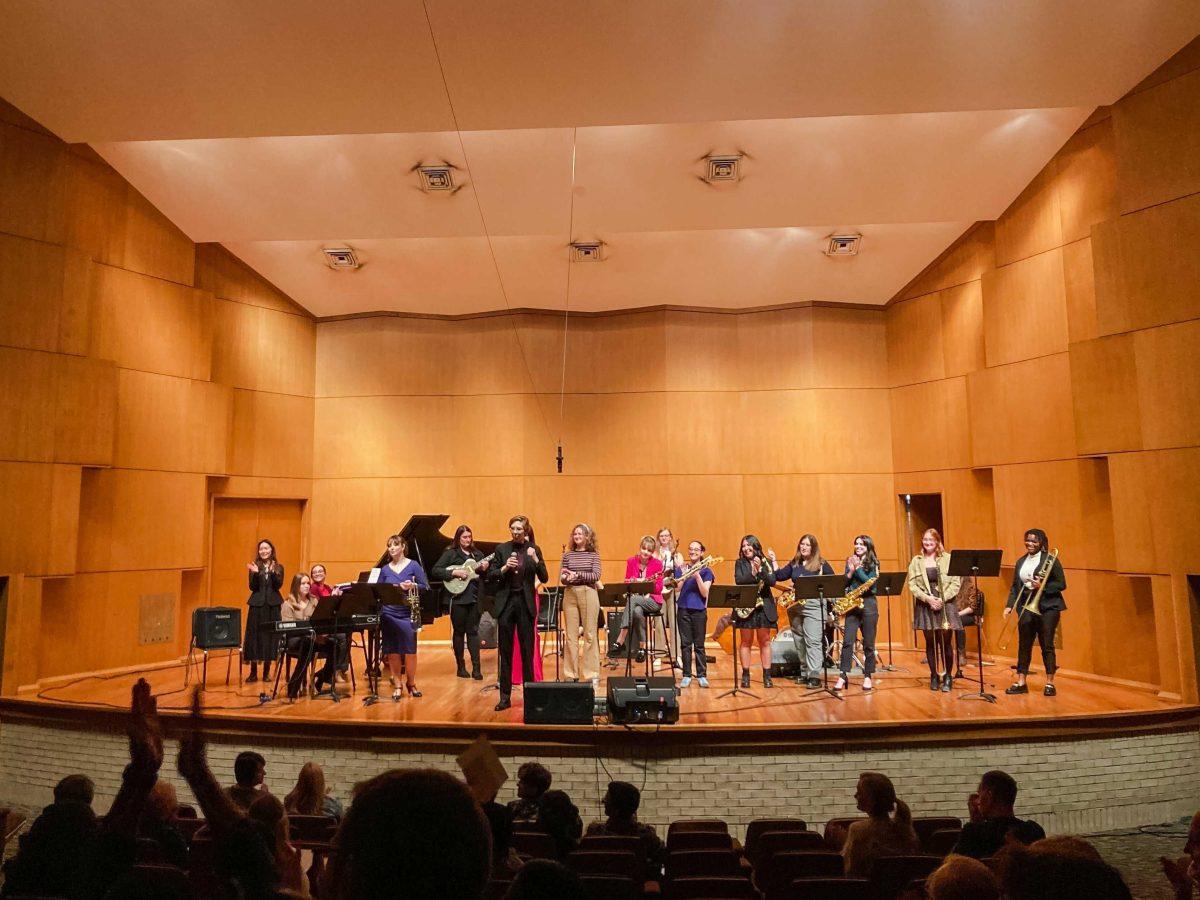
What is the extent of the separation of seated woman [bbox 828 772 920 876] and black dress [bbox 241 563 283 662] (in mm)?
6360

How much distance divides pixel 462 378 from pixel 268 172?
4.06 m

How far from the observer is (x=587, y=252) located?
10.3m

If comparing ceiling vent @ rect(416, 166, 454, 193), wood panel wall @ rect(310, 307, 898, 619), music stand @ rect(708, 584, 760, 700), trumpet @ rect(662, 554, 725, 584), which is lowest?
music stand @ rect(708, 584, 760, 700)

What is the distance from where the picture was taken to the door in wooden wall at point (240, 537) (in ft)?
34.5

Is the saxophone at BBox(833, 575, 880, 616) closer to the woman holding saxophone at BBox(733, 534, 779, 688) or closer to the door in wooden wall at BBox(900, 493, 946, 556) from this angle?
the woman holding saxophone at BBox(733, 534, 779, 688)

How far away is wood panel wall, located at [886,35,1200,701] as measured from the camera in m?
7.04

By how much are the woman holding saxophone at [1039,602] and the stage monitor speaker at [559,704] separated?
371 centimetres

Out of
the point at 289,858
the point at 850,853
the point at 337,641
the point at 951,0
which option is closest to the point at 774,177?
the point at 951,0

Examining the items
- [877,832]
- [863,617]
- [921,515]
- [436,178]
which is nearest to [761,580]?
[863,617]

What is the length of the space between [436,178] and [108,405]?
4.21 m

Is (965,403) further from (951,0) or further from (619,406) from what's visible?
(951,0)

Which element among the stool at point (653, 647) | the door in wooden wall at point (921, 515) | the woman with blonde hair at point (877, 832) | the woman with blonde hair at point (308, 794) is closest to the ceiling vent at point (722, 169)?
the stool at point (653, 647)

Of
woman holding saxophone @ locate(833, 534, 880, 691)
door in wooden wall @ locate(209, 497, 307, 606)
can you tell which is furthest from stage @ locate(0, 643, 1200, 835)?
door in wooden wall @ locate(209, 497, 307, 606)

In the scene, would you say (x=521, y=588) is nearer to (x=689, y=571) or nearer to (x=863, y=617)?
(x=689, y=571)
